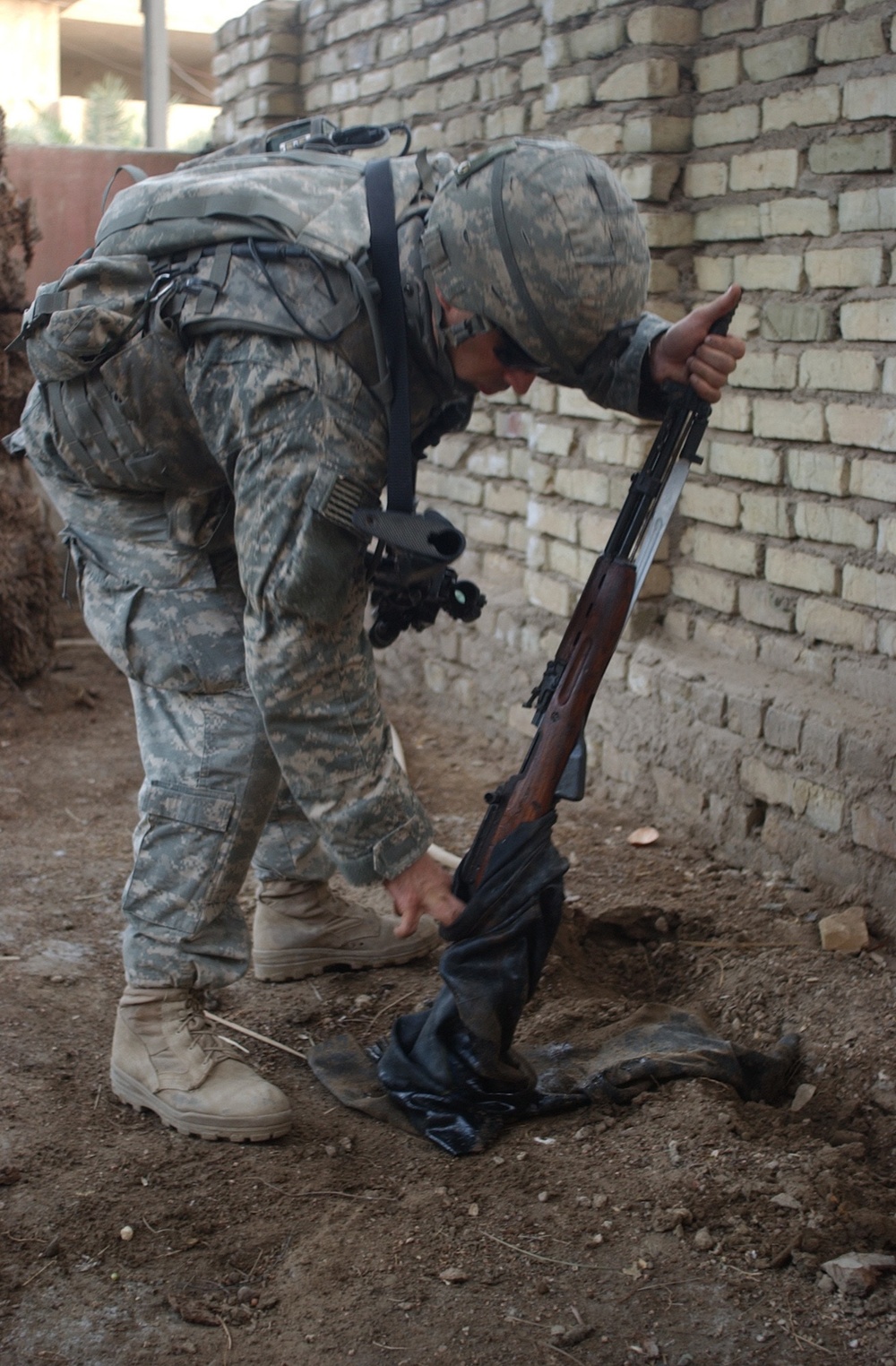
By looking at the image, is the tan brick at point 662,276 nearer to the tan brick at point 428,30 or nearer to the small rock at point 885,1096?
the tan brick at point 428,30

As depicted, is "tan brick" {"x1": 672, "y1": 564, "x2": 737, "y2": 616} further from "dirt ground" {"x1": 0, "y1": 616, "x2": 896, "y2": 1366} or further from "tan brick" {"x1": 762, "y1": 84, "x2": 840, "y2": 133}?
"tan brick" {"x1": 762, "y1": 84, "x2": 840, "y2": 133}

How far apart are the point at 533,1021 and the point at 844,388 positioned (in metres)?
1.60

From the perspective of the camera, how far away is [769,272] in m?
3.20

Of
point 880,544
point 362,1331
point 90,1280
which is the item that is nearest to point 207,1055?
point 90,1280

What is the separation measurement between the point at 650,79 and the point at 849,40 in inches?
24.7

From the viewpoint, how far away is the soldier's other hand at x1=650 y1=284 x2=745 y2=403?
222 centimetres

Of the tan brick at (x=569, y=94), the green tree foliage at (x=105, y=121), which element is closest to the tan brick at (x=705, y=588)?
the tan brick at (x=569, y=94)

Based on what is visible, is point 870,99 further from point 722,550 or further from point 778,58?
point 722,550

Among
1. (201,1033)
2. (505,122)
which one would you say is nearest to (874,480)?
(201,1033)

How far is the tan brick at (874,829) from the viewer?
293cm

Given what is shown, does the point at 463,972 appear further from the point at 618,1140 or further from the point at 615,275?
the point at 615,275

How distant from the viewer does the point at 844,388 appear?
302cm

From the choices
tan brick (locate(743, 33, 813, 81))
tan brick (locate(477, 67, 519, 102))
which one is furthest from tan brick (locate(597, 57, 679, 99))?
tan brick (locate(477, 67, 519, 102))

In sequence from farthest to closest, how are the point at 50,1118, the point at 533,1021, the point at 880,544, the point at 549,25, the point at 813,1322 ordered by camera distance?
the point at 549,25
the point at 880,544
the point at 533,1021
the point at 50,1118
the point at 813,1322
